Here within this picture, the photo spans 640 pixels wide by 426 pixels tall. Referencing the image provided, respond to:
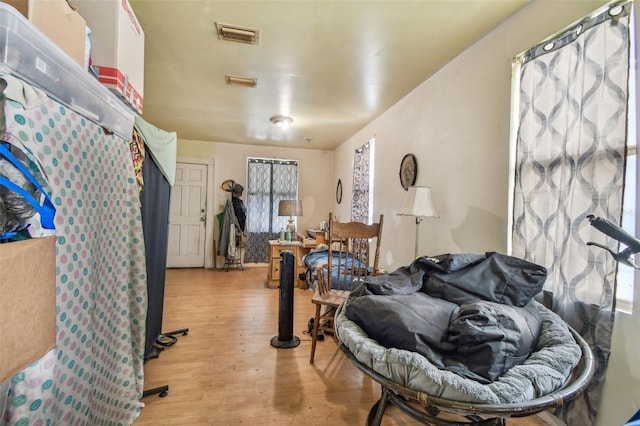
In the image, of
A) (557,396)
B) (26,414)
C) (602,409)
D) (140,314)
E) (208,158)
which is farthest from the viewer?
(208,158)

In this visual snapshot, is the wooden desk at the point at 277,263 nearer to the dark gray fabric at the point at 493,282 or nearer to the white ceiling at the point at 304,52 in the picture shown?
the white ceiling at the point at 304,52

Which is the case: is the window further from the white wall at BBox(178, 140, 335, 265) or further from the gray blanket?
the gray blanket

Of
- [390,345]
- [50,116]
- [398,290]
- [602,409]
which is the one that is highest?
[50,116]

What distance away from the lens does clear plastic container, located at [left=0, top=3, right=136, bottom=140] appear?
705mm

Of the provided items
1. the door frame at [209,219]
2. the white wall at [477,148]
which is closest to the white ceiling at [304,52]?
the white wall at [477,148]

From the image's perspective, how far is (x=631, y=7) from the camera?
1132 millimetres

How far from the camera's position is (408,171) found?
281cm

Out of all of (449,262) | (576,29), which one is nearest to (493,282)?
(449,262)

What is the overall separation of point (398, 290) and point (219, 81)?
8.47ft

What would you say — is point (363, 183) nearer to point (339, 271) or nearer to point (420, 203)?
point (420, 203)

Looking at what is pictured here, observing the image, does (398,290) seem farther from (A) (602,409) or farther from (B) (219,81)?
(B) (219,81)

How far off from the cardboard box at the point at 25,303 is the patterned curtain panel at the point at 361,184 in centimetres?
352

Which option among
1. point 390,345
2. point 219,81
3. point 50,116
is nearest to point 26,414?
point 50,116

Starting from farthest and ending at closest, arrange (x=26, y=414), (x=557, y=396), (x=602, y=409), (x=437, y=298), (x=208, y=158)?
1. (x=208, y=158)
2. (x=602, y=409)
3. (x=437, y=298)
4. (x=26, y=414)
5. (x=557, y=396)
